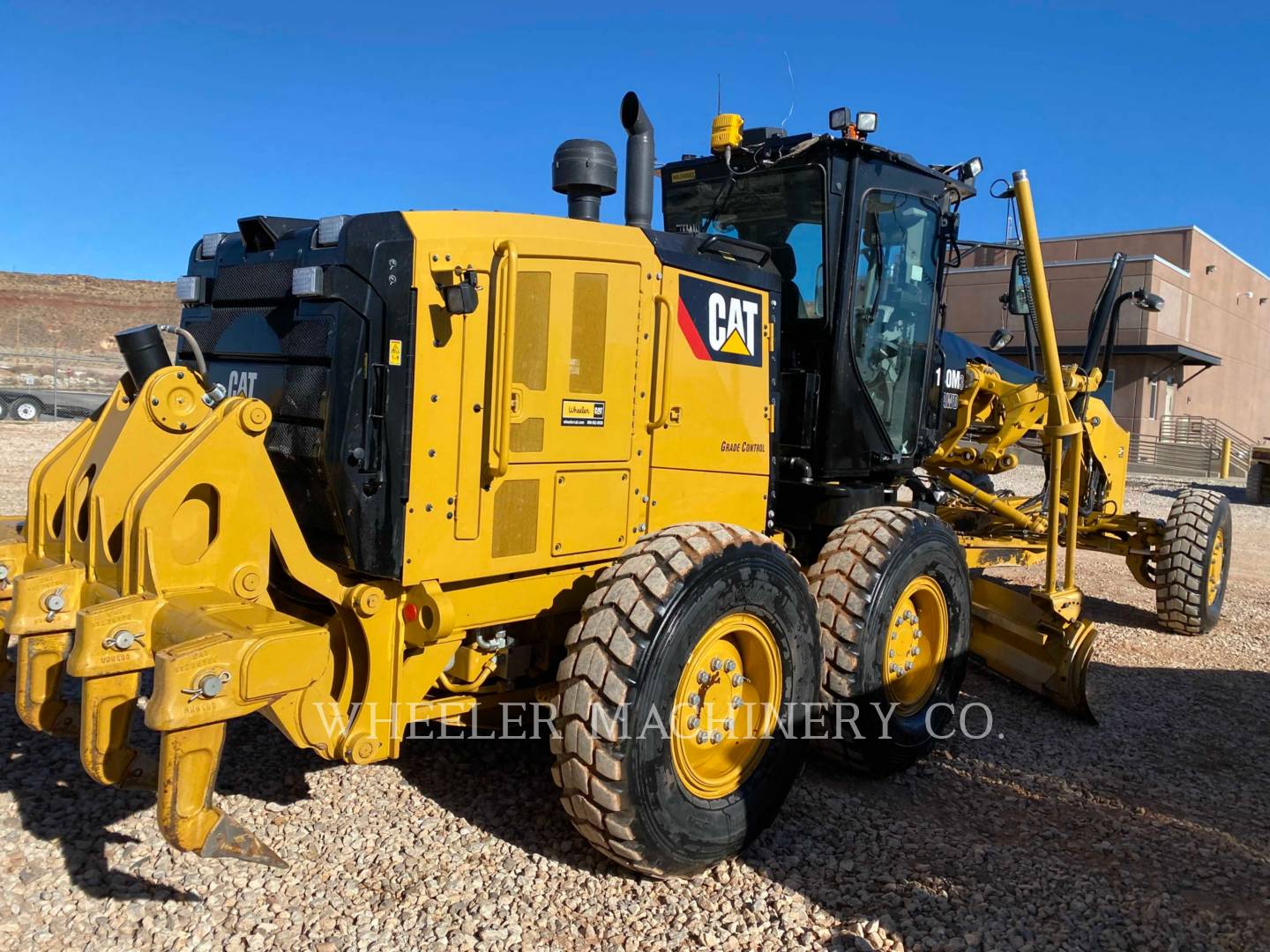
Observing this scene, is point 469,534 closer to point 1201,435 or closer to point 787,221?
point 787,221

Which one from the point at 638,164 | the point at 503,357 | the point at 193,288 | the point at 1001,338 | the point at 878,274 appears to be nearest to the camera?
the point at 503,357

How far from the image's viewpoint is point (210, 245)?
4094 mm

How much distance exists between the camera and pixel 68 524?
3396 mm

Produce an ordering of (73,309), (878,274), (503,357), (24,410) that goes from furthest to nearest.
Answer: (73,309), (24,410), (878,274), (503,357)

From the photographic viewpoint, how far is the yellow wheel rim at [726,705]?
3.63 meters

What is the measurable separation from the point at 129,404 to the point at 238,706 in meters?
1.23

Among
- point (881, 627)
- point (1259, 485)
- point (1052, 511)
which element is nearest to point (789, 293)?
point (881, 627)

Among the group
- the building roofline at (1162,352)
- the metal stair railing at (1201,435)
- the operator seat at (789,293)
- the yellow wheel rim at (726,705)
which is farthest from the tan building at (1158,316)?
the yellow wheel rim at (726,705)

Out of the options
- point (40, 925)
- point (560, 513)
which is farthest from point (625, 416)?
point (40, 925)

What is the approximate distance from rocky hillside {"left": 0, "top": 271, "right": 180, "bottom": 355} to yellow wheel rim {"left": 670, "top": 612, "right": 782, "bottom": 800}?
5452cm

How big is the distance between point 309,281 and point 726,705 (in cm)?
221

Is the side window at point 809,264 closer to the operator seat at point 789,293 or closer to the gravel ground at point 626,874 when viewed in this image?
the operator seat at point 789,293

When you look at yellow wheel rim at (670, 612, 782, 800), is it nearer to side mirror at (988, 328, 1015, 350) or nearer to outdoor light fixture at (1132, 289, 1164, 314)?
side mirror at (988, 328, 1015, 350)

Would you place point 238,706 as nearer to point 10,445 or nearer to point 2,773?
point 2,773
